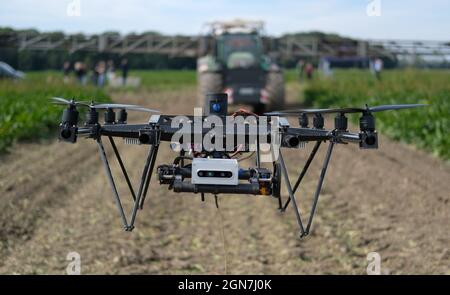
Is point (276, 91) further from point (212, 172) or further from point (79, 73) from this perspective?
point (212, 172)

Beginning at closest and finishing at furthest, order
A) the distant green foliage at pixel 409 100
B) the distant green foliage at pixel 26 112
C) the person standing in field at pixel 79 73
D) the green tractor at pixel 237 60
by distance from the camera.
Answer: the green tractor at pixel 237 60
the distant green foliage at pixel 409 100
the distant green foliage at pixel 26 112
the person standing in field at pixel 79 73

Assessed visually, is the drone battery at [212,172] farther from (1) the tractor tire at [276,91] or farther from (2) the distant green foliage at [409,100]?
(2) the distant green foliage at [409,100]

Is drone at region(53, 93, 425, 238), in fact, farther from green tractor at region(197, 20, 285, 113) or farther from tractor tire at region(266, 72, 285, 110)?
tractor tire at region(266, 72, 285, 110)

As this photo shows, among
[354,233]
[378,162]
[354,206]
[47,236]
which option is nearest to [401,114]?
[378,162]

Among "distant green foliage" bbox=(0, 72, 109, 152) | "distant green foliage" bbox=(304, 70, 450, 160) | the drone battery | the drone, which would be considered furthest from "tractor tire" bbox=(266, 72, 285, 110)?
the drone battery

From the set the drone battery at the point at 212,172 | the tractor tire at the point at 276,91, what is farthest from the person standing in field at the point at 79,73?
the drone battery at the point at 212,172
